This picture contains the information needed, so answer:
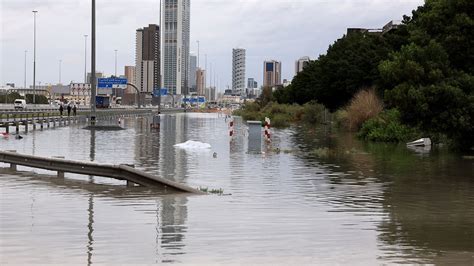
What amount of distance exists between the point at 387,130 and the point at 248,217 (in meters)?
31.3

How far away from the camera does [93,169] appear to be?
722 inches

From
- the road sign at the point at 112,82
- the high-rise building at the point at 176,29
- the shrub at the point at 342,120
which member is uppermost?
the high-rise building at the point at 176,29

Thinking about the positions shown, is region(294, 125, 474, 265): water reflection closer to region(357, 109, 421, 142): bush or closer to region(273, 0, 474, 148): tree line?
region(273, 0, 474, 148): tree line

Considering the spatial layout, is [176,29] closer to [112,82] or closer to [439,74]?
[112,82]

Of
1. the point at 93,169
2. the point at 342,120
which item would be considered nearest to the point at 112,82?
the point at 342,120

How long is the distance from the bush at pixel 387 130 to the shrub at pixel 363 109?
158 inches

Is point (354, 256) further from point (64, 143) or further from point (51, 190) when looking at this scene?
point (64, 143)

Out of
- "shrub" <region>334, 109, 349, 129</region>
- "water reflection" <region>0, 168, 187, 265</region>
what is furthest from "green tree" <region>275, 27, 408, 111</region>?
"water reflection" <region>0, 168, 187, 265</region>

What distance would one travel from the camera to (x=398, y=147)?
3662 cm

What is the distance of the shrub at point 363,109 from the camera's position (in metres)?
50.6

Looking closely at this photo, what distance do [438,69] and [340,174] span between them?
9.71 metres

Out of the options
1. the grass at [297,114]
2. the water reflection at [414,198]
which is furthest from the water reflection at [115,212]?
the grass at [297,114]

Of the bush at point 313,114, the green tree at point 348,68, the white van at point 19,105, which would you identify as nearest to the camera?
the green tree at point 348,68

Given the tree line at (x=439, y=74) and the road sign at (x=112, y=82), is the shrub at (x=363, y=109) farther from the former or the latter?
the road sign at (x=112, y=82)
